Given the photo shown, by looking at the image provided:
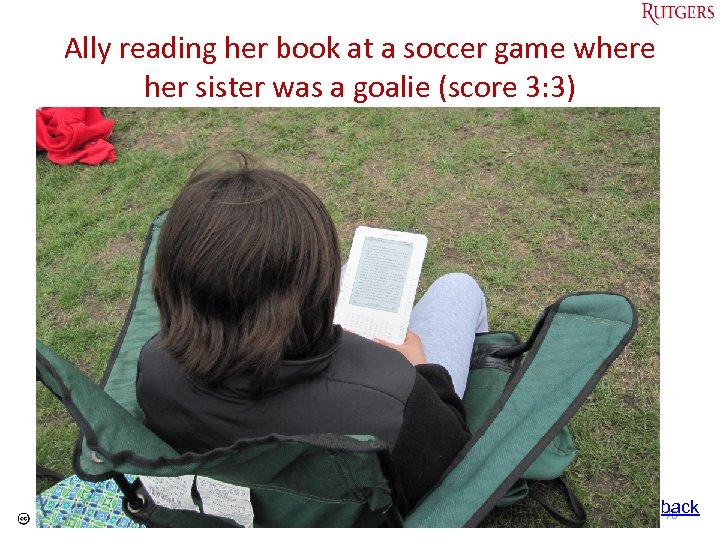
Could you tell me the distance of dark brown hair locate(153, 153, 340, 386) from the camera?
1002mm

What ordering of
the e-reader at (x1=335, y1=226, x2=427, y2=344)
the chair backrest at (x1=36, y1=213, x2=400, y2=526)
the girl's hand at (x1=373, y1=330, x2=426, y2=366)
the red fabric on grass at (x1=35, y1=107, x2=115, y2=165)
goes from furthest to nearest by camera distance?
the red fabric on grass at (x1=35, y1=107, x2=115, y2=165) < the e-reader at (x1=335, y1=226, x2=427, y2=344) < the girl's hand at (x1=373, y1=330, x2=426, y2=366) < the chair backrest at (x1=36, y1=213, x2=400, y2=526)

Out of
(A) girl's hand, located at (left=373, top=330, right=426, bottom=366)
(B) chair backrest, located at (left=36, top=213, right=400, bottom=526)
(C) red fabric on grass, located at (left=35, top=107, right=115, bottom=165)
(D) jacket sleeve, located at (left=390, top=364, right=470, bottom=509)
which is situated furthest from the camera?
(C) red fabric on grass, located at (left=35, top=107, right=115, bottom=165)

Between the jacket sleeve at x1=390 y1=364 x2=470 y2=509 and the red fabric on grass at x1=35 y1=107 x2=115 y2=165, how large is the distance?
2408mm

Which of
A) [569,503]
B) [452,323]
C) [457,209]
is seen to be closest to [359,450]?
[452,323]

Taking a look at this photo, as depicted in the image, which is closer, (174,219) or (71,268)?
(174,219)

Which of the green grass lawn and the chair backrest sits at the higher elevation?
the green grass lawn

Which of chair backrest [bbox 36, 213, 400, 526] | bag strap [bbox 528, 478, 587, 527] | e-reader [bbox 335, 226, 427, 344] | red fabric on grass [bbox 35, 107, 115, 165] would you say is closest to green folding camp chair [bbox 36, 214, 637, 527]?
chair backrest [bbox 36, 213, 400, 526]

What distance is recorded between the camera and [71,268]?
271 cm

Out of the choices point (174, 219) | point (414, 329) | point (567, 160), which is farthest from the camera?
point (567, 160)

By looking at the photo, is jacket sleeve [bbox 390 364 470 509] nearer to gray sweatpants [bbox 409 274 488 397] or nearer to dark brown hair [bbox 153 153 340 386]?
dark brown hair [bbox 153 153 340 386]

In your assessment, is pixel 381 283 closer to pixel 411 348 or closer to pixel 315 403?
pixel 411 348
